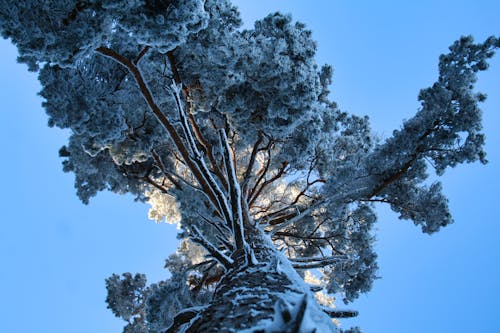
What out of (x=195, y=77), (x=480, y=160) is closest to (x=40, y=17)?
(x=195, y=77)

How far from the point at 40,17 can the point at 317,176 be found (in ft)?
26.7

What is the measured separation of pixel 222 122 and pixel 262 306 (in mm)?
8013

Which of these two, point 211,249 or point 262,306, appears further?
point 211,249

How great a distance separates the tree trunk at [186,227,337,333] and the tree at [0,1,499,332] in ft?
2.93

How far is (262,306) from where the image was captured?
10.0 feet

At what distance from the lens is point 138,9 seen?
6.51 metres

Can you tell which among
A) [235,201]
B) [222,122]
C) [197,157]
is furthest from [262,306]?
[222,122]

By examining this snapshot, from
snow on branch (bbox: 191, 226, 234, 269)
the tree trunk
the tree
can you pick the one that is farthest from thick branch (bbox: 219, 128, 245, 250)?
the tree trunk

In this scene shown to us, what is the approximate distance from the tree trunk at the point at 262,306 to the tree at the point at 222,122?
0.89 m

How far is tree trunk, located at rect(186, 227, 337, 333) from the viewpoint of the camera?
6.38 ft

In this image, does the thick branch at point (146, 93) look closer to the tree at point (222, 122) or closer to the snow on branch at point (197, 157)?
the tree at point (222, 122)

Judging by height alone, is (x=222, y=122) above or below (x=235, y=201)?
above

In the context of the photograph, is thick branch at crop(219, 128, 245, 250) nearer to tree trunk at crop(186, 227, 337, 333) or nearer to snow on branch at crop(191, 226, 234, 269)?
snow on branch at crop(191, 226, 234, 269)

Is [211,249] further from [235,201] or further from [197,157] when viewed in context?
[197,157]
